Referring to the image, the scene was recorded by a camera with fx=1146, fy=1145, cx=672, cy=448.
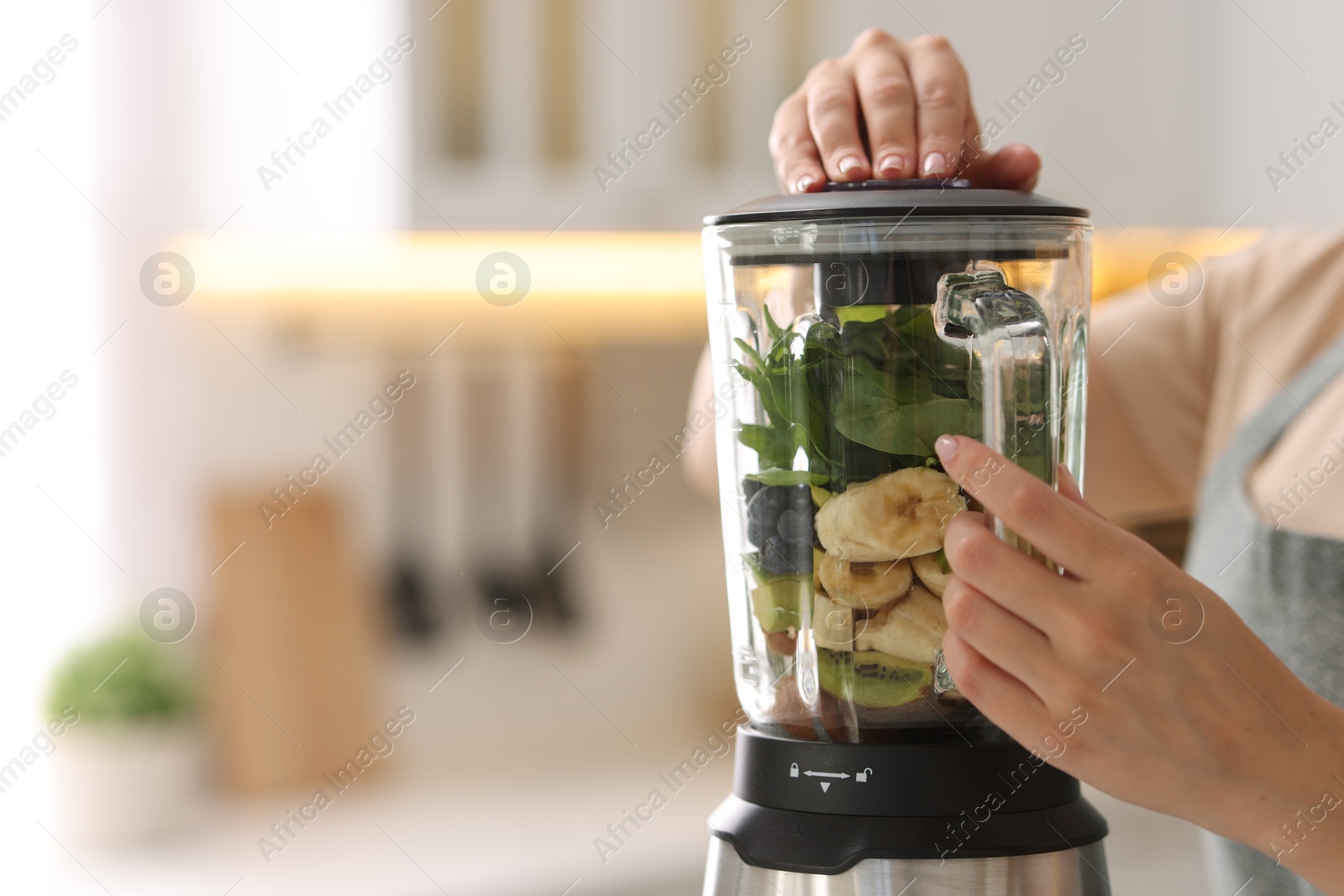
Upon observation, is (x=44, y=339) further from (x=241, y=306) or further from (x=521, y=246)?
(x=521, y=246)

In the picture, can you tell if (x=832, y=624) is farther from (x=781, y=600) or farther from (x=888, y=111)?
(x=888, y=111)

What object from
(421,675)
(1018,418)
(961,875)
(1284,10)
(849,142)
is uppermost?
(1284,10)

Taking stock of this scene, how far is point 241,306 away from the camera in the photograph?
1.58 meters

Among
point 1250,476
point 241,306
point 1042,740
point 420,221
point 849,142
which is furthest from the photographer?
point 241,306

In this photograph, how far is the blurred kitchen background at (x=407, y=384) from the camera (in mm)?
1389

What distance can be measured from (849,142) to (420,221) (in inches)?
41.9

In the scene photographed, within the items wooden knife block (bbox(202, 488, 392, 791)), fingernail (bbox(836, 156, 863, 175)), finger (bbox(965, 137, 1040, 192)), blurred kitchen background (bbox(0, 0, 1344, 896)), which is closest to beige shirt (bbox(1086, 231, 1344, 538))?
finger (bbox(965, 137, 1040, 192))

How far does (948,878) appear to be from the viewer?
401 millimetres

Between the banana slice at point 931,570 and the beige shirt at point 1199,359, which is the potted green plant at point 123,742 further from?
the banana slice at point 931,570

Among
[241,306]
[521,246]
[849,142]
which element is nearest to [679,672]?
[521,246]

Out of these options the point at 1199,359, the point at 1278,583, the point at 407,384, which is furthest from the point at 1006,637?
the point at 407,384

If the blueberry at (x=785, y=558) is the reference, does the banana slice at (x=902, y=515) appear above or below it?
above

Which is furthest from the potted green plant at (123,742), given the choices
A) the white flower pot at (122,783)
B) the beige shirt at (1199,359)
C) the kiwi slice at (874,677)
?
the kiwi slice at (874,677)

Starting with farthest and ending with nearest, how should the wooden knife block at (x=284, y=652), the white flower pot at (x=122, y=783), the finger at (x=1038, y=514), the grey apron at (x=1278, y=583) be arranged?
the wooden knife block at (x=284, y=652), the white flower pot at (x=122, y=783), the grey apron at (x=1278, y=583), the finger at (x=1038, y=514)
